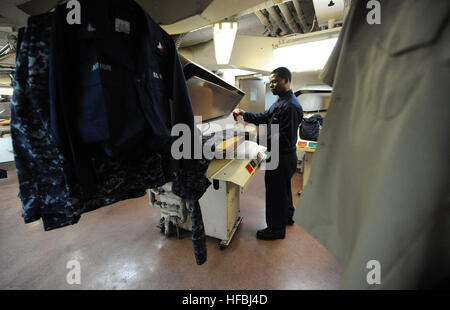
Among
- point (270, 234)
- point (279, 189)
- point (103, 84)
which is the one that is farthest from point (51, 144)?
point (270, 234)

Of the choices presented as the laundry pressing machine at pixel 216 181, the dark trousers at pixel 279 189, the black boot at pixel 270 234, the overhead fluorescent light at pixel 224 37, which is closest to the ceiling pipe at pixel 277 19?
the overhead fluorescent light at pixel 224 37

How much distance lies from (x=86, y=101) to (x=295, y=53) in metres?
2.28

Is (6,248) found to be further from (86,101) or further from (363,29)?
(363,29)

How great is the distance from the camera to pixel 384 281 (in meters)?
0.45

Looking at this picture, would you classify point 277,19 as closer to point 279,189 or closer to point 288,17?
point 288,17

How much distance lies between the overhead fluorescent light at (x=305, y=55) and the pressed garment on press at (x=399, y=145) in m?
1.68

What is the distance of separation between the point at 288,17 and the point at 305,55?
77cm

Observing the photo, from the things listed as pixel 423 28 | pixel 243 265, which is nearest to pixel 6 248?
pixel 243 265

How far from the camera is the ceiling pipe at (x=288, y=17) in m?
2.21

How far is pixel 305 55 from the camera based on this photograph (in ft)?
6.92

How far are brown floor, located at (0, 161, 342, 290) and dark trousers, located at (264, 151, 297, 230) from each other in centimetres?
26

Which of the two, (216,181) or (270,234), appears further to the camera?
(270,234)

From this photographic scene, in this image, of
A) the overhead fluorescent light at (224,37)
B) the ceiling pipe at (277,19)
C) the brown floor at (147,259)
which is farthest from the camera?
the ceiling pipe at (277,19)

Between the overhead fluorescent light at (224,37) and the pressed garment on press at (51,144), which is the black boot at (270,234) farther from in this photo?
the overhead fluorescent light at (224,37)
